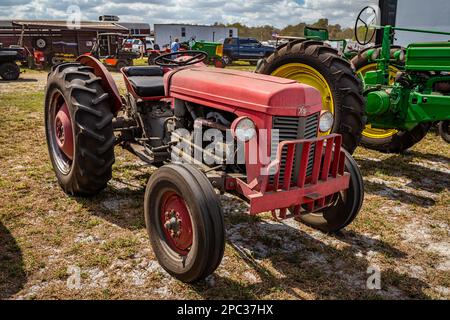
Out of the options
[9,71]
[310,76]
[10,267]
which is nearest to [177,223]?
[10,267]

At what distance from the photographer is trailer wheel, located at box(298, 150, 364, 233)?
3100mm

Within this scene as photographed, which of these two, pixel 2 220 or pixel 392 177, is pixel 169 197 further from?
pixel 392 177

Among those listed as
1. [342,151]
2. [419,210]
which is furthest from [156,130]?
[419,210]

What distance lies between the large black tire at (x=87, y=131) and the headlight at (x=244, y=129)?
4.74ft

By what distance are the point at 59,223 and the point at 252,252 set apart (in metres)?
1.65

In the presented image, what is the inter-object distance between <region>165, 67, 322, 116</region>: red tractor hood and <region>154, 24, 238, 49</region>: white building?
91.7ft

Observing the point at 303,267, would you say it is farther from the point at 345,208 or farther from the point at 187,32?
the point at 187,32

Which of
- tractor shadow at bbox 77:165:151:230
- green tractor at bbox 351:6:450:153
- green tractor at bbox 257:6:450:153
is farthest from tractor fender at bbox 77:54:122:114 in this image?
green tractor at bbox 351:6:450:153

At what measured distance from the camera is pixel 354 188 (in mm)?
3094

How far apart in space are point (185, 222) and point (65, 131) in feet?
6.16

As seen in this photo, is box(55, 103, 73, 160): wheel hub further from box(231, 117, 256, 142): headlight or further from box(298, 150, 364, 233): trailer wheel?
box(298, 150, 364, 233): trailer wheel

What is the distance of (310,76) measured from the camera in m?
4.78

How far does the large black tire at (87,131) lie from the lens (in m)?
3.54
